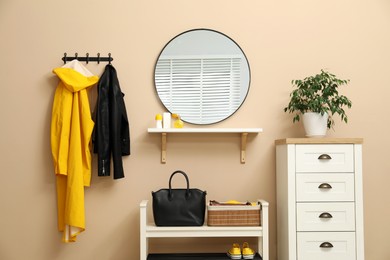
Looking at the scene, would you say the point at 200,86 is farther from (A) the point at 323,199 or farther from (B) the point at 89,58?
(A) the point at 323,199

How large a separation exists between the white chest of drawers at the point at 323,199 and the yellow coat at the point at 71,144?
4.42ft

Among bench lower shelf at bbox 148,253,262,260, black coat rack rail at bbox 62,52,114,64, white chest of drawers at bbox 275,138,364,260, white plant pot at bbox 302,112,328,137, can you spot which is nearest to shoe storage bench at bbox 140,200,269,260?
bench lower shelf at bbox 148,253,262,260

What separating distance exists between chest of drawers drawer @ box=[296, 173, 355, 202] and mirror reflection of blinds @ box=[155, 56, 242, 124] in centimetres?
73

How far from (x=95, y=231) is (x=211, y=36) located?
1.63 meters

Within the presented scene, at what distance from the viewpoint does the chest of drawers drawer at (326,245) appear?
2402 millimetres

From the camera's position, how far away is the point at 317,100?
8.34 ft

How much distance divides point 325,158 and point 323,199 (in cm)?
25

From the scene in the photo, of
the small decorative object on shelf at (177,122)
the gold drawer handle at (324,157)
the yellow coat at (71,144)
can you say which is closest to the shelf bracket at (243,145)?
the small decorative object on shelf at (177,122)

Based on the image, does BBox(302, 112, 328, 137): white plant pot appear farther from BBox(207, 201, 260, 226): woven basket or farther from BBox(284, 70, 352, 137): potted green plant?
BBox(207, 201, 260, 226): woven basket

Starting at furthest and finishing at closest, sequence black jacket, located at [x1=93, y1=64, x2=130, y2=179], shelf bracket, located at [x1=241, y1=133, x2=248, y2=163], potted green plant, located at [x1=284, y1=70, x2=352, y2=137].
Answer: shelf bracket, located at [x1=241, y1=133, x2=248, y2=163]
black jacket, located at [x1=93, y1=64, x2=130, y2=179]
potted green plant, located at [x1=284, y1=70, x2=352, y2=137]

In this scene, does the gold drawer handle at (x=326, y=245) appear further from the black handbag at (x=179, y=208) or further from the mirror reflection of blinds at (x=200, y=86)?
the mirror reflection of blinds at (x=200, y=86)

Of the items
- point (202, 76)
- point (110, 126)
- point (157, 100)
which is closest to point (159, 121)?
point (157, 100)

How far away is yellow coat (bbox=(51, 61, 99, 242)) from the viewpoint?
8.52 ft

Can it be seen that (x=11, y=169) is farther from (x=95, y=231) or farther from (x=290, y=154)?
(x=290, y=154)
